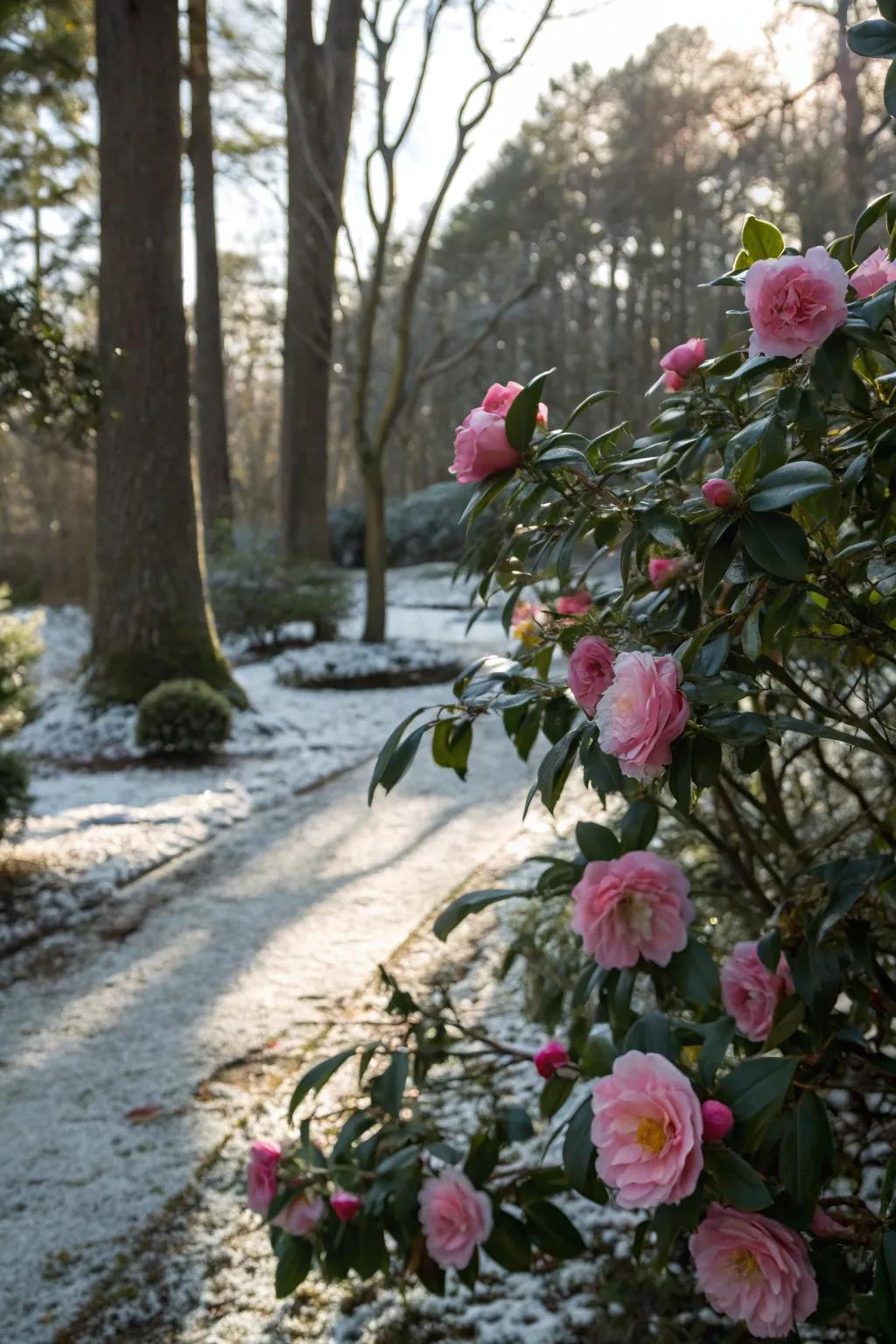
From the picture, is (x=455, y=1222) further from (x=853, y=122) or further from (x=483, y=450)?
(x=853, y=122)

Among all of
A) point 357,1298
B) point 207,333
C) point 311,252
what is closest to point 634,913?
point 357,1298

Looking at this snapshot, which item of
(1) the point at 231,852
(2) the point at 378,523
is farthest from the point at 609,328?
→ (1) the point at 231,852

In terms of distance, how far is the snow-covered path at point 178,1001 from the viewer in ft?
6.44

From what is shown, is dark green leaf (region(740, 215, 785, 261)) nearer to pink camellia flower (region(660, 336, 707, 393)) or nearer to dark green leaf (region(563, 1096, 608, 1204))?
pink camellia flower (region(660, 336, 707, 393))

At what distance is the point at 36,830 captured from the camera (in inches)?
171

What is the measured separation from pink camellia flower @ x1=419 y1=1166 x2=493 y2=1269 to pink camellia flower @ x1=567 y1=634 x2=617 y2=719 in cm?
67

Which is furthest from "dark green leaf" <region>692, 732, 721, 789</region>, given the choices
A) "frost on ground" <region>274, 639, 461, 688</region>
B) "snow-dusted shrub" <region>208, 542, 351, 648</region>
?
"snow-dusted shrub" <region>208, 542, 351, 648</region>

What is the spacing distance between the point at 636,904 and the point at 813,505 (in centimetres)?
45

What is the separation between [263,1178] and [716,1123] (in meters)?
0.65

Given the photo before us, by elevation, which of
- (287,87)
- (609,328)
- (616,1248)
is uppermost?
(287,87)

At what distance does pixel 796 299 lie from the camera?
85cm

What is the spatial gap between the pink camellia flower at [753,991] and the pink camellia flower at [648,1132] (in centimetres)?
29

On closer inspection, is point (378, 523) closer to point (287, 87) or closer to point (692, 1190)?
point (287, 87)

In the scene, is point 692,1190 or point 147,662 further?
point 147,662
